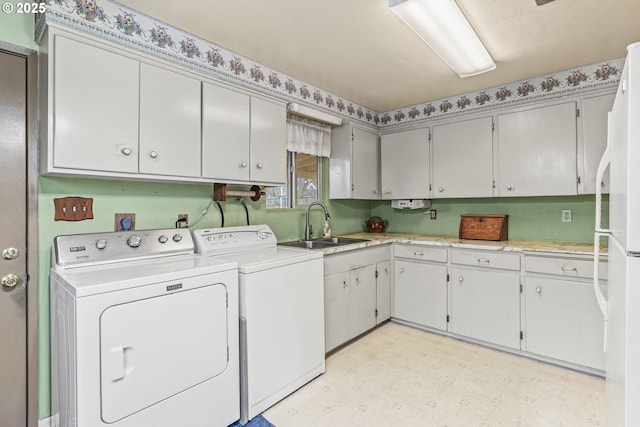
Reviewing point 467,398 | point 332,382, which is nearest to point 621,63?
point 467,398

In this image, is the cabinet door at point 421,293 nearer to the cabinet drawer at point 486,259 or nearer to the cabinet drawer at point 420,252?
the cabinet drawer at point 420,252

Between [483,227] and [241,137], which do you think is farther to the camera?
[483,227]

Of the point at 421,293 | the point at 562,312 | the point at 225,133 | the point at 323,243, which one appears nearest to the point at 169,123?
the point at 225,133

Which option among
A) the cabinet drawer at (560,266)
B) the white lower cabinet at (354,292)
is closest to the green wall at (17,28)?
the white lower cabinet at (354,292)

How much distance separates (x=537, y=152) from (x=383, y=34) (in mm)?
1775

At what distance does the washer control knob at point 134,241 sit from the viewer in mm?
1895

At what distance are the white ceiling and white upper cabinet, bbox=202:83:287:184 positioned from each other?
416 millimetres

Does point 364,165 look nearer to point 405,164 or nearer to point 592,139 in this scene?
point 405,164

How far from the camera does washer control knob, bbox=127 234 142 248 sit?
1895 millimetres

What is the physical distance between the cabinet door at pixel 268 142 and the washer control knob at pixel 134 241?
2.83 feet

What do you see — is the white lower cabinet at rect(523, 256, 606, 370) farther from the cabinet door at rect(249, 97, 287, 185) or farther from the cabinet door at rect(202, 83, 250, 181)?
the cabinet door at rect(202, 83, 250, 181)

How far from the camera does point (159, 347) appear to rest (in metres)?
1.52

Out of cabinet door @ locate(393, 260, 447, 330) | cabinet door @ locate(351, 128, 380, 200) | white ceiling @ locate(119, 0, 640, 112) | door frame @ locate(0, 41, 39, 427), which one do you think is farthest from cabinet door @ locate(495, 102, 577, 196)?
door frame @ locate(0, 41, 39, 427)

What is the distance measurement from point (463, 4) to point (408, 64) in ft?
2.60
